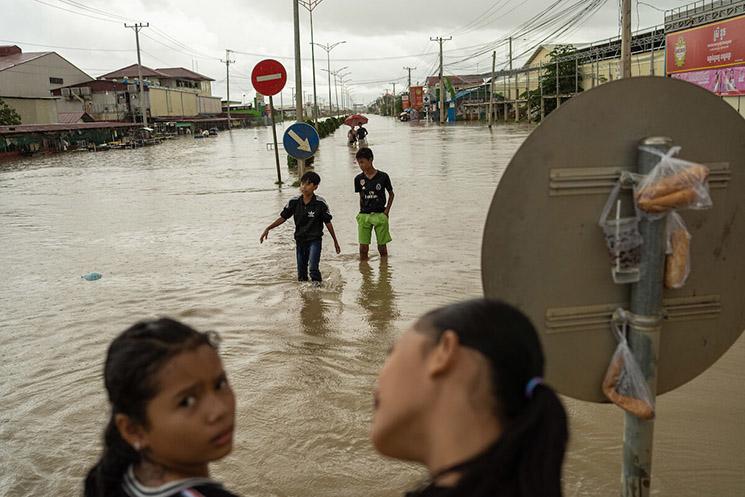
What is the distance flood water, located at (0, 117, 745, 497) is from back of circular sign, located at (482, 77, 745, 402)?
5.51ft

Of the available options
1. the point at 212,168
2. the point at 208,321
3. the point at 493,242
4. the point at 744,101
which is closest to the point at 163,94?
the point at 212,168

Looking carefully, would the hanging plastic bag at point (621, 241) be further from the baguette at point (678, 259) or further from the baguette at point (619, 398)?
the baguette at point (619, 398)

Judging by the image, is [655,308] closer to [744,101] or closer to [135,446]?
[135,446]

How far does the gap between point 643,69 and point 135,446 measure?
34.4 metres

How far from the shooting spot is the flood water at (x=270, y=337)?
3.44 meters

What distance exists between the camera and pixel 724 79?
22.3 m

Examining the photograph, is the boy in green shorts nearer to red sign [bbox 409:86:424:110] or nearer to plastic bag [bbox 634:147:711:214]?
plastic bag [bbox 634:147:711:214]

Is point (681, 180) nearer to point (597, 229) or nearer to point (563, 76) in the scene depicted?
point (597, 229)

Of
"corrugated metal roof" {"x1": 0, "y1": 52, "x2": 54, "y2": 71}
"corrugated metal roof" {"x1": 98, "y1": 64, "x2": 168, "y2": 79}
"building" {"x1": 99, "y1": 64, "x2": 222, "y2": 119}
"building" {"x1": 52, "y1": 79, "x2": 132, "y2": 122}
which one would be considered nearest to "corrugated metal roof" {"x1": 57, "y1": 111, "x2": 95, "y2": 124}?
"corrugated metal roof" {"x1": 0, "y1": 52, "x2": 54, "y2": 71}

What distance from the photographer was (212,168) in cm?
2409

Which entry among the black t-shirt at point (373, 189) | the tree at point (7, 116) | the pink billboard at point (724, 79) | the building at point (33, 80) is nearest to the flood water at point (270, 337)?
the black t-shirt at point (373, 189)

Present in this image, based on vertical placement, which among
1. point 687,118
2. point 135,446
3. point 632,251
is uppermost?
point 687,118

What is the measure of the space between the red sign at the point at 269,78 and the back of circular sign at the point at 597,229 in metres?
11.4

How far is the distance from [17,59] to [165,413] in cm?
6648
